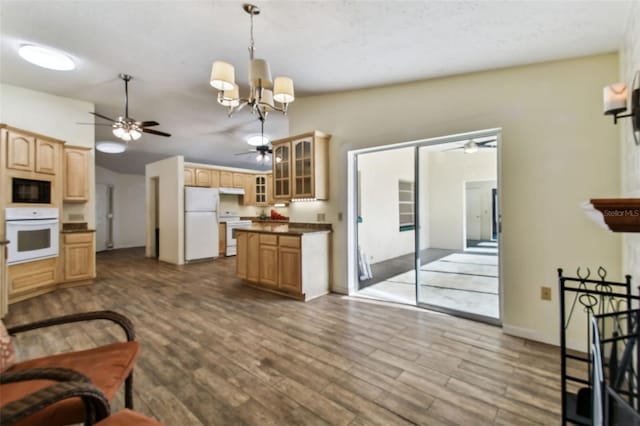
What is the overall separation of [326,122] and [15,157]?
4145mm

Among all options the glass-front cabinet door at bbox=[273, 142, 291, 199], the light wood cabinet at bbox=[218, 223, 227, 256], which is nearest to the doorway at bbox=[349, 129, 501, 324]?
the glass-front cabinet door at bbox=[273, 142, 291, 199]

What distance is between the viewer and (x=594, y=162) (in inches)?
88.9

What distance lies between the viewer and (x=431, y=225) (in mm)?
7598

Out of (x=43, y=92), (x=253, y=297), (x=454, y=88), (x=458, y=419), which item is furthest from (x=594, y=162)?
(x=43, y=92)

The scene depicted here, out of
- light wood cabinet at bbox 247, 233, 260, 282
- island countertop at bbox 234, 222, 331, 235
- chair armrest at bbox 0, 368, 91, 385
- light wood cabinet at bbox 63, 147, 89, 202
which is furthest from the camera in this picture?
light wood cabinet at bbox 63, 147, 89, 202

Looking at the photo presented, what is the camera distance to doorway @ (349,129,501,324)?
341cm

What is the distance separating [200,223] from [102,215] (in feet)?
13.3

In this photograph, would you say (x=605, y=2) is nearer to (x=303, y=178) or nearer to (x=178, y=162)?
(x=303, y=178)

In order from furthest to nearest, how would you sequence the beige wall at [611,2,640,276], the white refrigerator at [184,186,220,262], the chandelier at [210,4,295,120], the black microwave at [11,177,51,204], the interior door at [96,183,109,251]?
the interior door at [96,183,109,251] → the white refrigerator at [184,186,220,262] → the black microwave at [11,177,51,204] → the chandelier at [210,4,295,120] → the beige wall at [611,2,640,276]

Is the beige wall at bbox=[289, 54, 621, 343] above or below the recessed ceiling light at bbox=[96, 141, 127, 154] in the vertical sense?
below

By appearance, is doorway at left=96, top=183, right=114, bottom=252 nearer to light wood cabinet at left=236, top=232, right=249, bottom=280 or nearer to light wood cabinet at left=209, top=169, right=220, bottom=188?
light wood cabinet at left=209, top=169, right=220, bottom=188

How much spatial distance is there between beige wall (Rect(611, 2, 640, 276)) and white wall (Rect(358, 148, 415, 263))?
10.8 feet

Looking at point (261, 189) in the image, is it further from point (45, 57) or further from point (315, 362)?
point (315, 362)

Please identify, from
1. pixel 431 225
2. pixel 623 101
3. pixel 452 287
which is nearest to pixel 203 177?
pixel 452 287
